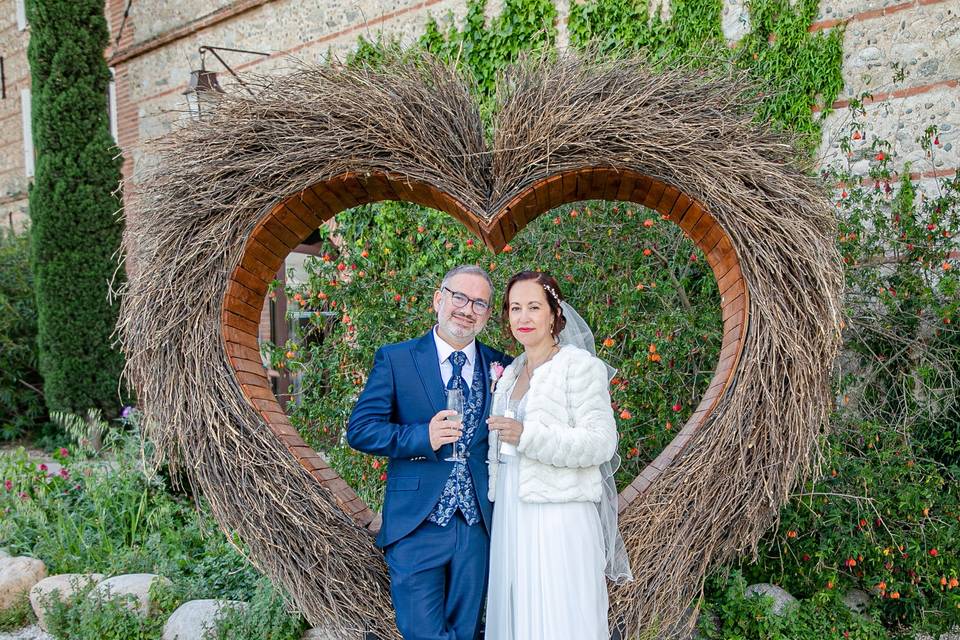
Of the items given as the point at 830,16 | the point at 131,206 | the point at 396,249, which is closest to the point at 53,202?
the point at 396,249

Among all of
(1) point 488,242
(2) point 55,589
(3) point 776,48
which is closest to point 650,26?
(3) point 776,48

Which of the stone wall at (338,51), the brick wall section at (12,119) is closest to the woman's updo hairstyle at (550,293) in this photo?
the stone wall at (338,51)

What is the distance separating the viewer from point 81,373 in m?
8.99

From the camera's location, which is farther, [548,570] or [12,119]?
[12,119]

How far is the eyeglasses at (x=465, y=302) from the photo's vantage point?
2646 mm

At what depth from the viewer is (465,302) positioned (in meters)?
2.65

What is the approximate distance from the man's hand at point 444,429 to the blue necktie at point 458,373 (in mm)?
238

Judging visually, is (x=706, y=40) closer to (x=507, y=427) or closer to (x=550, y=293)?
(x=550, y=293)

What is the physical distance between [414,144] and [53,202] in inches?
304

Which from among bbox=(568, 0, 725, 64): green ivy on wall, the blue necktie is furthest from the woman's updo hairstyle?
bbox=(568, 0, 725, 64): green ivy on wall

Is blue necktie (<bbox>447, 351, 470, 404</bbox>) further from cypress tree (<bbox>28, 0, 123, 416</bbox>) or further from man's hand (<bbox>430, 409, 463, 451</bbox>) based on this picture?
cypress tree (<bbox>28, 0, 123, 416</bbox>)

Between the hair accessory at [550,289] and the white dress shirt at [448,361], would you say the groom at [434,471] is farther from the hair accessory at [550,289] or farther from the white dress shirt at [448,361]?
the hair accessory at [550,289]

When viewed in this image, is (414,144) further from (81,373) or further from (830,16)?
(81,373)

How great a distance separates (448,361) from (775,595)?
2274 millimetres
